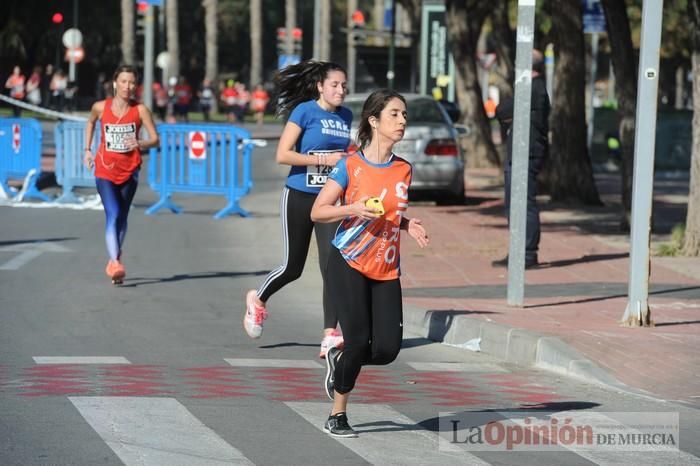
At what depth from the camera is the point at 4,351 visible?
965 centimetres

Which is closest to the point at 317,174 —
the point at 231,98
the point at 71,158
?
the point at 71,158

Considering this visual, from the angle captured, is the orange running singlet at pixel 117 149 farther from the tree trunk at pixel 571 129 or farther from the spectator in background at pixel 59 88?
the spectator in background at pixel 59 88

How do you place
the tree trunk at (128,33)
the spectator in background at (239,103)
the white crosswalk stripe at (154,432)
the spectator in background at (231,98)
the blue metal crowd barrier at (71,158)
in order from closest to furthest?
the white crosswalk stripe at (154,432) → the blue metal crowd barrier at (71,158) → the spectator in background at (231,98) → the spectator in background at (239,103) → the tree trunk at (128,33)

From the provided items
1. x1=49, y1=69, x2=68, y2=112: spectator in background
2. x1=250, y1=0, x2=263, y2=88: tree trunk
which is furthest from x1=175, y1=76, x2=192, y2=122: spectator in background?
x1=250, y1=0, x2=263, y2=88: tree trunk

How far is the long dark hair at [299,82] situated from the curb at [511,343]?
212cm

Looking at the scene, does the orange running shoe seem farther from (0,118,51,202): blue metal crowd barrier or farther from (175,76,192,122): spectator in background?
(175,76,192,122): spectator in background

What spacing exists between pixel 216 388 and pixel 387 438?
1567mm

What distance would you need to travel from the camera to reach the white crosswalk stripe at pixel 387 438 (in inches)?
268

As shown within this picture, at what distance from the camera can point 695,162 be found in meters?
15.0

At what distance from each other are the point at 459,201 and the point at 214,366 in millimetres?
13527

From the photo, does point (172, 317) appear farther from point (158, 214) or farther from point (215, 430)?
point (158, 214)

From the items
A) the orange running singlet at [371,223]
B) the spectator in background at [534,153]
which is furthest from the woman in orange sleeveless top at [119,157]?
the orange running singlet at [371,223]

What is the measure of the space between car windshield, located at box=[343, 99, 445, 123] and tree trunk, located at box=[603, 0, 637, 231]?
4.60 meters

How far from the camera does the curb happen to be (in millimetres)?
9367
